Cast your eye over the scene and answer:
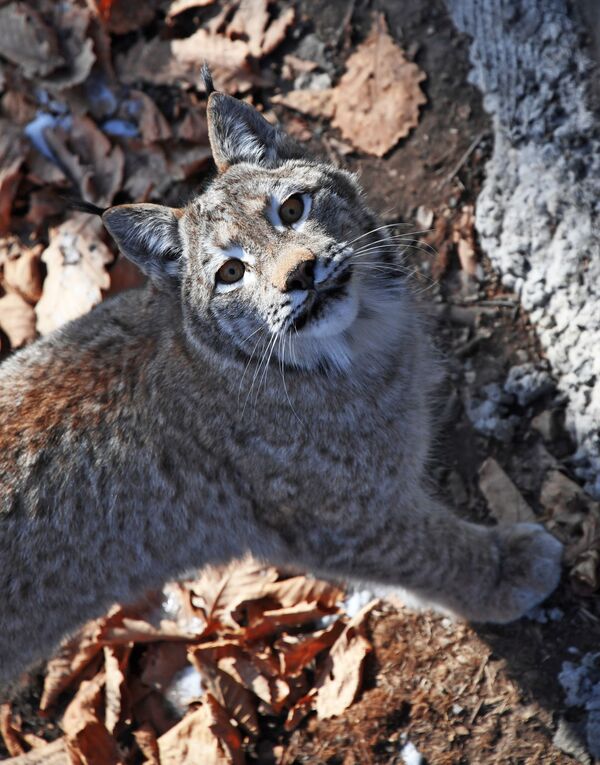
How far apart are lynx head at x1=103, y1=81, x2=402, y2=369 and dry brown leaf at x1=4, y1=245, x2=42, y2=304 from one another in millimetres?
2314

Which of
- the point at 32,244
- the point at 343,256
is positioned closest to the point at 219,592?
the point at 343,256

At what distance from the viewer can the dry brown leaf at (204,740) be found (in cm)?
424

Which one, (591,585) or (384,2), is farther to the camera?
(384,2)

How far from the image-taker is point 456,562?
3.96 meters

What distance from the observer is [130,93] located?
19.0 feet

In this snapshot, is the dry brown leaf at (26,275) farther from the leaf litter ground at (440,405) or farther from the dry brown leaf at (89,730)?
the dry brown leaf at (89,730)

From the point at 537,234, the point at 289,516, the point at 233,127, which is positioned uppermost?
the point at 233,127

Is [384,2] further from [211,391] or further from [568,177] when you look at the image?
[211,391]

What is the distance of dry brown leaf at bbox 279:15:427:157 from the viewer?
4945 mm

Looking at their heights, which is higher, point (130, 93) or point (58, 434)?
point (130, 93)

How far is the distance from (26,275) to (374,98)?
2.56 meters

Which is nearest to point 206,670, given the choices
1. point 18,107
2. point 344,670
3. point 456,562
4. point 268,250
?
point 344,670

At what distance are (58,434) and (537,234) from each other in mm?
2525

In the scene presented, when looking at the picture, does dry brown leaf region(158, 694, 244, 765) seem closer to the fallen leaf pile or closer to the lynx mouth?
the fallen leaf pile
